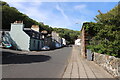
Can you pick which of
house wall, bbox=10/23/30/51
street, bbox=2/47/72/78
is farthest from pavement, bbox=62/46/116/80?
house wall, bbox=10/23/30/51

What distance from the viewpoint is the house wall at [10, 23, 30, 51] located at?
2883 centimetres

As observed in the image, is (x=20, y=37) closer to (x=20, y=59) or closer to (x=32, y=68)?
(x=20, y=59)

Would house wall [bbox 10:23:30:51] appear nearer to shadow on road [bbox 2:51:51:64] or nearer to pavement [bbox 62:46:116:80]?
shadow on road [bbox 2:51:51:64]

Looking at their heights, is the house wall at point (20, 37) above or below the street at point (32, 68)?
above

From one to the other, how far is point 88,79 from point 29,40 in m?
24.2

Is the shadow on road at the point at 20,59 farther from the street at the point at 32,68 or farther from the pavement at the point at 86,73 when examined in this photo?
the pavement at the point at 86,73

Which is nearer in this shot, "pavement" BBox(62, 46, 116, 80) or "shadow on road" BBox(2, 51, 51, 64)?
"pavement" BBox(62, 46, 116, 80)

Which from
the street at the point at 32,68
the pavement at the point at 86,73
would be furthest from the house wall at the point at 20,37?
the pavement at the point at 86,73

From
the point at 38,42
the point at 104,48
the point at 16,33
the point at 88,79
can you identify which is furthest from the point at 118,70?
the point at 38,42

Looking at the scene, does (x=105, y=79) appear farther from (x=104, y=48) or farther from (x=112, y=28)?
(x=112, y=28)

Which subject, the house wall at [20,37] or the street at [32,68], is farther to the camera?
the house wall at [20,37]

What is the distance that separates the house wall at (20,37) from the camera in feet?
94.6

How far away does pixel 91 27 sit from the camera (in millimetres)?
16328

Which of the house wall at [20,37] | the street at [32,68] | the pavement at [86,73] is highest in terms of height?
the house wall at [20,37]
